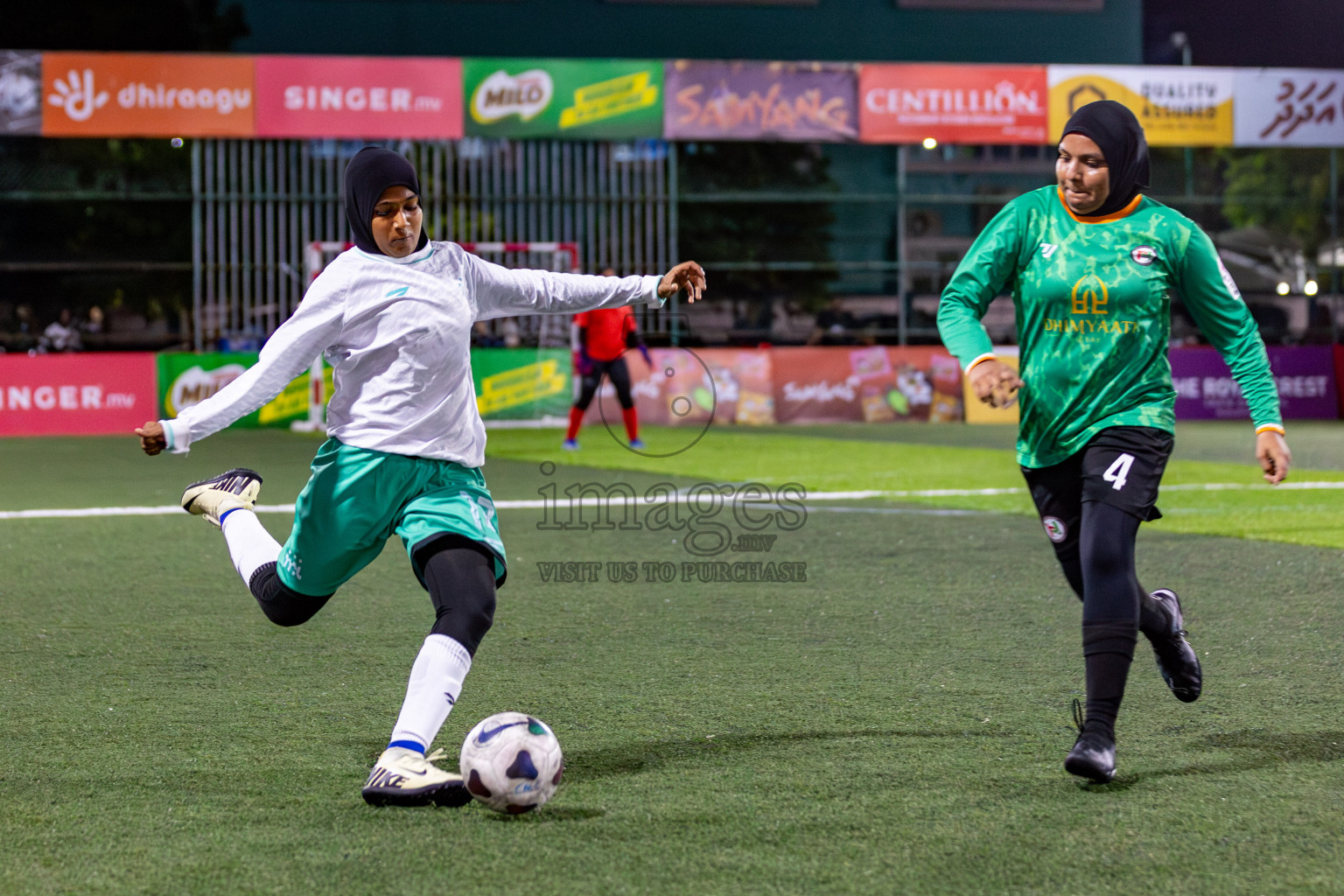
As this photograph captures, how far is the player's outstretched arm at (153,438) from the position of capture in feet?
12.1

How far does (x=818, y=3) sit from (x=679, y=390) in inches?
383

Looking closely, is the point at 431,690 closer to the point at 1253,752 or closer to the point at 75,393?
the point at 1253,752

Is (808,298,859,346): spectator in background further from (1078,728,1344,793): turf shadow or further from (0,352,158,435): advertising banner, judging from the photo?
(1078,728,1344,793): turf shadow

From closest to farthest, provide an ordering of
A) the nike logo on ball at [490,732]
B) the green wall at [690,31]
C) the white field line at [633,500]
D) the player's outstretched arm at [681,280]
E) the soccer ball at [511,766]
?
the soccer ball at [511,766] < the nike logo on ball at [490,732] < the player's outstretched arm at [681,280] < the white field line at [633,500] < the green wall at [690,31]

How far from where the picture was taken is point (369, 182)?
393cm

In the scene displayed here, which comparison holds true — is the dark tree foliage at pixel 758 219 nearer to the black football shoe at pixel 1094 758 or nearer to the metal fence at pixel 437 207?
the metal fence at pixel 437 207

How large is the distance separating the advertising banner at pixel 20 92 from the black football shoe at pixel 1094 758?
71.4ft

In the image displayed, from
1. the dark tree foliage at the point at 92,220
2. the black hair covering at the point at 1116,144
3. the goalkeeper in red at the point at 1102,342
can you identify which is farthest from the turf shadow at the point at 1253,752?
the dark tree foliage at the point at 92,220

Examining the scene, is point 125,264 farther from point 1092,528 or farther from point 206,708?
point 1092,528

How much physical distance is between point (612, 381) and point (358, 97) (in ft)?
29.2

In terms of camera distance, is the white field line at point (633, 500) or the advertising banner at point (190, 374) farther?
the advertising banner at point (190, 374)

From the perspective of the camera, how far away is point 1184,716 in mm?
4617

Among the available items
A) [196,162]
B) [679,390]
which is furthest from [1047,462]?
[196,162]

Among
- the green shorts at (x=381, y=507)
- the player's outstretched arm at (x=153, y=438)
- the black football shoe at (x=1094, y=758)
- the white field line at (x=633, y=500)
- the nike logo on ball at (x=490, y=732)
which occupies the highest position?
the player's outstretched arm at (x=153, y=438)
